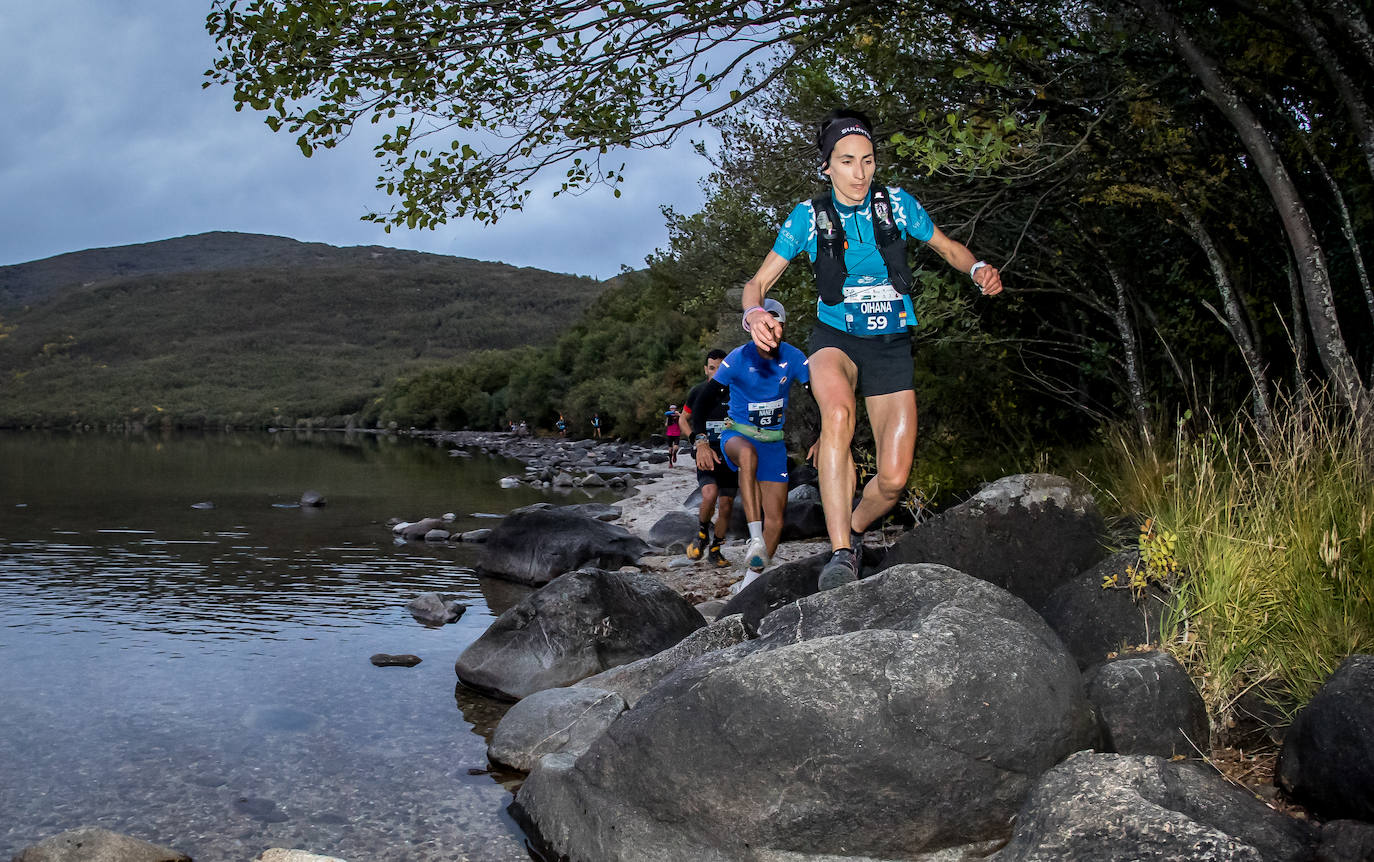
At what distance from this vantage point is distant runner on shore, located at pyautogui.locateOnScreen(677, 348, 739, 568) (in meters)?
11.1

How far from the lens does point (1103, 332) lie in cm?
1255

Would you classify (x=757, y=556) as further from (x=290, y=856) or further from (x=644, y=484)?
(x=644, y=484)

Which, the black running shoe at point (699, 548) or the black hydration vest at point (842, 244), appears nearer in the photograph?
the black hydration vest at point (842, 244)

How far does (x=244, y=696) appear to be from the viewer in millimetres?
7262

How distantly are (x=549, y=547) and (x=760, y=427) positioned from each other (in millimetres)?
3291

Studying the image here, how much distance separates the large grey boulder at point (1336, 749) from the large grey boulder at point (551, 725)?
311cm

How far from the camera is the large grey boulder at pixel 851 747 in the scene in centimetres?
425

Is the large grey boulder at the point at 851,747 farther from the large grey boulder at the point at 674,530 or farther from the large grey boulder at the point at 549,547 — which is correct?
the large grey boulder at the point at 674,530

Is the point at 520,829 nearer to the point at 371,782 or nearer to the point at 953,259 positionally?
the point at 371,782

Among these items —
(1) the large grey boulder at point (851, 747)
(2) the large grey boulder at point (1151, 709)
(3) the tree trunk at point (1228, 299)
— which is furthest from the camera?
(3) the tree trunk at point (1228, 299)

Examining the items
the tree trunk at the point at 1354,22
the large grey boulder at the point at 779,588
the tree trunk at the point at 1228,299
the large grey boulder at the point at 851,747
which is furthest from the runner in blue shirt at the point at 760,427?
the large grey boulder at the point at 851,747

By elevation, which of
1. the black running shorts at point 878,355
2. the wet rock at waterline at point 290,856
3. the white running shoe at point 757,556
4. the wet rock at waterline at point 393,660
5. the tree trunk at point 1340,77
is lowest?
the wet rock at waterline at point 393,660

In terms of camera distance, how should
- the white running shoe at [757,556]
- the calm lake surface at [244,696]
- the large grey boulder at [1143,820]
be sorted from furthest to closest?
the white running shoe at [757,556], the calm lake surface at [244,696], the large grey boulder at [1143,820]

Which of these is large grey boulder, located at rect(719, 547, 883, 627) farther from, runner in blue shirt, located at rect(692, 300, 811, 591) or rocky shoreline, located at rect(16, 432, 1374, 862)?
runner in blue shirt, located at rect(692, 300, 811, 591)
